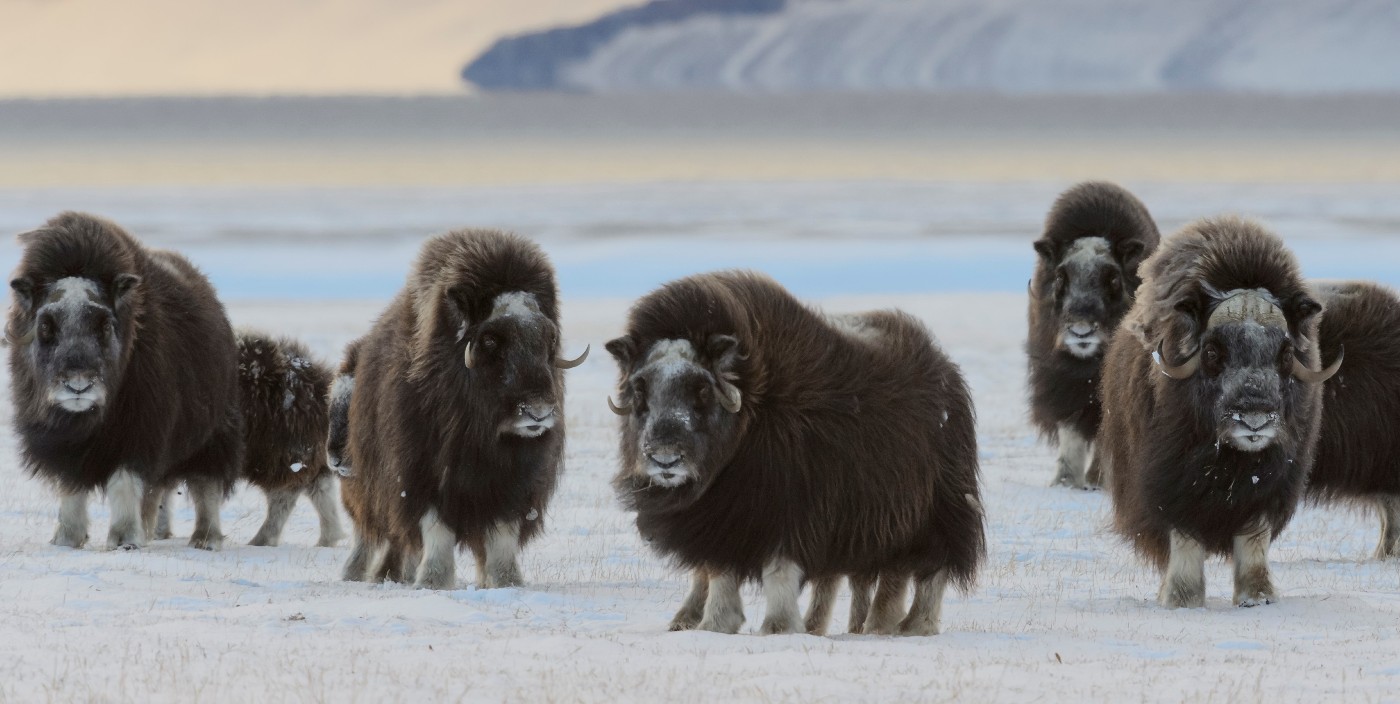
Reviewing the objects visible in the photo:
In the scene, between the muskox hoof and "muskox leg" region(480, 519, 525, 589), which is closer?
"muskox leg" region(480, 519, 525, 589)

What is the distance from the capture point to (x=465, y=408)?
6.61 m

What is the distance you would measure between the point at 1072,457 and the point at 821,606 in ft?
15.0

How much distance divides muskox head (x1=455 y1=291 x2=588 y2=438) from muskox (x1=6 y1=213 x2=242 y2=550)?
71.9 inches

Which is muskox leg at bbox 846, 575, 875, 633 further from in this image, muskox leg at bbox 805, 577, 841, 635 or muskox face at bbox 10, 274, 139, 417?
A: muskox face at bbox 10, 274, 139, 417

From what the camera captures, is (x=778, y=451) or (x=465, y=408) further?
(x=465, y=408)

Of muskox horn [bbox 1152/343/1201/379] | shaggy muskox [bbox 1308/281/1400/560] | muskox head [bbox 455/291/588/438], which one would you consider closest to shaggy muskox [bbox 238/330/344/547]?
muskox head [bbox 455/291/588/438]

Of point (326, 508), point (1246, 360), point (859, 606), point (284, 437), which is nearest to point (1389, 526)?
point (1246, 360)

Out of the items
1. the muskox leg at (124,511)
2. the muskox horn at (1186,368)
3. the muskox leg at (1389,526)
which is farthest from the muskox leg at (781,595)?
the muskox leg at (1389,526)

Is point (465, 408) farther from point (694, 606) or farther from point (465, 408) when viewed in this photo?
point (694, 606)

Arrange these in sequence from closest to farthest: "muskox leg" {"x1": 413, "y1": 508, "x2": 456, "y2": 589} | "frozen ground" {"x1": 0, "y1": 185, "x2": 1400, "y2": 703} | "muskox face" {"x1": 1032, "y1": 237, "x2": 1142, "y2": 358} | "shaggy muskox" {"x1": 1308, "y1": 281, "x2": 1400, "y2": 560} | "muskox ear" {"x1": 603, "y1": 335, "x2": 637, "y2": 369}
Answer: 1. "frozen ground" {"x1": 0, "y1": 185, "x2": 1400, "y2": 703}
2. "muskox ear" {"x1": 603, "y1": 335, "x2": 637, "y2": 369}
3. "muskox leg" {"x1": 413, "y1": 508, "x2": 456, "y2": 589}
4. "shaggy muskox" {"x1": 1308, "y1": 281, "x2": 1400, "y2": 560}
5. "muskox face" {"x1": 1032, "y1": 237, "x2": 1142, "y2": 358}

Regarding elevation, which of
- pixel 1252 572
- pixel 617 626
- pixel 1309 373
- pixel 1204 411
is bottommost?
pixel 617 626

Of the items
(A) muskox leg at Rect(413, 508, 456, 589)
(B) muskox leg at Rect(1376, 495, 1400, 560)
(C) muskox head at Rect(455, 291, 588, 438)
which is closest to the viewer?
(C) muskox head at Rect(455, 291, 588, 438)

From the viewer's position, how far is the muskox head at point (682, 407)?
539 centimetres

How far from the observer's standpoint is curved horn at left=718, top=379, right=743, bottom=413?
5.44m
